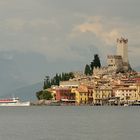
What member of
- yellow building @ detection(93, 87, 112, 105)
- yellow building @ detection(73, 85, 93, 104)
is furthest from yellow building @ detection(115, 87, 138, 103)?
yellow building @ detection(73, 85, 93, 104)

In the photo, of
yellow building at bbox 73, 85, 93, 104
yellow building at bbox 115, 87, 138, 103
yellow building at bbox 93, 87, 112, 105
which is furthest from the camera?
yellow building at bbox 73, 85, 93, 104

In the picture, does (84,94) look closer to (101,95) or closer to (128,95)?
(101,95)

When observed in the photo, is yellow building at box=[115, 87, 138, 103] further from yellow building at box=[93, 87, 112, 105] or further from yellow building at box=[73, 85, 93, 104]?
yellow building at box=[73, 85, 93, 104]

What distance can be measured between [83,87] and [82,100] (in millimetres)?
3489

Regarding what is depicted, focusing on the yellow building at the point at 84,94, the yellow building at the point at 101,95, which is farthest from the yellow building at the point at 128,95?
the yellow building at the point at 84,94

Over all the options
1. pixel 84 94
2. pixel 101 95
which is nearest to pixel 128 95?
pixel 101 95

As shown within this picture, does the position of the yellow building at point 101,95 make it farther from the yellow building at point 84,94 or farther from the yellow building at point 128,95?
the yellow building at point 128,95

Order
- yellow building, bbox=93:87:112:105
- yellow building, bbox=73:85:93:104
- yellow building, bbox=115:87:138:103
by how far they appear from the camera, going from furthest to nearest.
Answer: yellow building, bbox=73:85:93:104 < yellow building, bbox=93:87:112:105 < yellow building, bbox=115:87:138:103

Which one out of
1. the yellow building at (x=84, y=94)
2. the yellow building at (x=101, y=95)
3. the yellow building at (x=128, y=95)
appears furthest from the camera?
the yellow building at (x=84, y=94)
